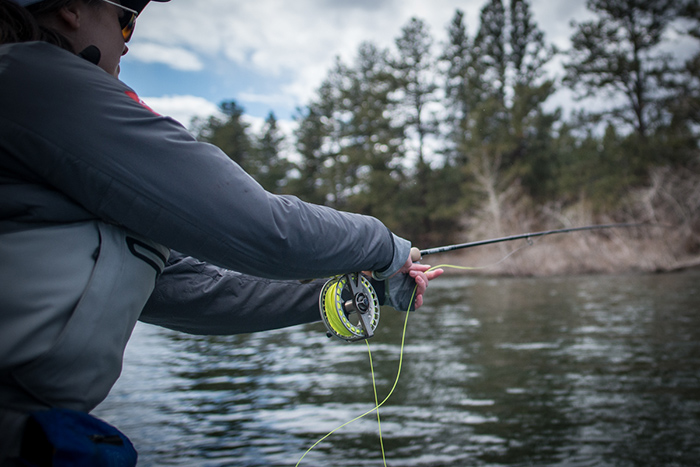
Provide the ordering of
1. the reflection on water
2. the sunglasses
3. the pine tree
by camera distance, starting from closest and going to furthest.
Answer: the sunglasses
the reflection on water
the pine tree

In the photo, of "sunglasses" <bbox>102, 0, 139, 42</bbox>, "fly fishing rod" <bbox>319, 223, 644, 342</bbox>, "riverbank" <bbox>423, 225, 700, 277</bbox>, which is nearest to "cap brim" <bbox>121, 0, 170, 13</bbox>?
"sunglasses" <bbox>102, 0, 139, 42</bbox>

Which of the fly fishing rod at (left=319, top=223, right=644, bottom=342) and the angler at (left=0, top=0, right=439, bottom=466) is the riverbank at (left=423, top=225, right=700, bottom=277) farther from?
the angler at (left=0, top=0, right=439, bottom=466)

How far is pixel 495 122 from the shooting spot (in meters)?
26.5

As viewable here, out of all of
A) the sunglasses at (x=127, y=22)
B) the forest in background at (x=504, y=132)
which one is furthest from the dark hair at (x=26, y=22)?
the forest in background at (x=504, y=132)

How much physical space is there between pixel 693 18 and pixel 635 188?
6.38 meters

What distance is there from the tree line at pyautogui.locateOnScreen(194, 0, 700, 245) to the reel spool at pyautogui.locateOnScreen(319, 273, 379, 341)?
20.1 metres

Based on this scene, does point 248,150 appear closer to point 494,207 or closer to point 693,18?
point 494,207

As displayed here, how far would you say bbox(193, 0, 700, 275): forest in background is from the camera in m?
20.9

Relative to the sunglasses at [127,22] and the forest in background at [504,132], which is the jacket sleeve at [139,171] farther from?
the forest in background at [504,132]

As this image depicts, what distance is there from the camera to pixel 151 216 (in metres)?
1.06

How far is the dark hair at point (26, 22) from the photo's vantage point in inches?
43.3

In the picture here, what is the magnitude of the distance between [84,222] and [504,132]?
86.2 ft

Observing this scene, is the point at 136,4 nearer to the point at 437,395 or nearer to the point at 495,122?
the point at 437,395

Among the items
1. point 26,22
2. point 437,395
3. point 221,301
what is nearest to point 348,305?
point 221,301
